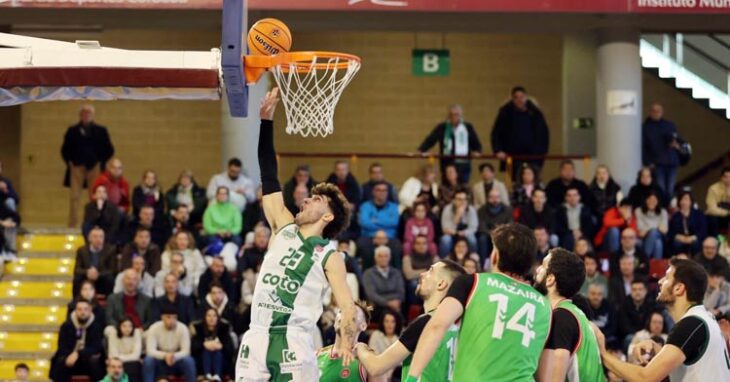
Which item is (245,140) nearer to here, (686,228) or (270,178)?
(686,228)

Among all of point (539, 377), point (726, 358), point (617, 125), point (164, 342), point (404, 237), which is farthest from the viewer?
point (617, 125)

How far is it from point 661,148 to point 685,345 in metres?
12.6

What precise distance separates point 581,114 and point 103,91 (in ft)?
42.4

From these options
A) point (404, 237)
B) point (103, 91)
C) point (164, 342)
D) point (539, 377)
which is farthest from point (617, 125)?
point (539, 377)

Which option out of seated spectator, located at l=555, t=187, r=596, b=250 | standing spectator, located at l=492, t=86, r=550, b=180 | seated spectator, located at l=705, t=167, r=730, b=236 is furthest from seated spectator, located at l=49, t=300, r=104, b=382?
seated spectator, located at l=705, t=167, r=730, b=236

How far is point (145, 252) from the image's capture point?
1803 centimetres

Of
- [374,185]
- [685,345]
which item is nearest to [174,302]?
[374,185]

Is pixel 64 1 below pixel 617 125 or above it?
above

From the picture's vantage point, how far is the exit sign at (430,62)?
22.2 metres

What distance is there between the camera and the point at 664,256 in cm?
1923

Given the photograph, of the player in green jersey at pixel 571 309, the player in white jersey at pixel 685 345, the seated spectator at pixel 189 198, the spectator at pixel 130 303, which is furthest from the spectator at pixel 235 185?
the player in green jersey at pixel 571 309

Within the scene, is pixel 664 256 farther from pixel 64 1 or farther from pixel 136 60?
pixel 136 60

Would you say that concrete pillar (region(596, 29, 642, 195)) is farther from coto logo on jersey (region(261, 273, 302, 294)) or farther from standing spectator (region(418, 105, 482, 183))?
coto logo on jersey (region(261, 273, 302, 294))

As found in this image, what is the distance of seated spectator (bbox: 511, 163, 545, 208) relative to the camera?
19.5m
